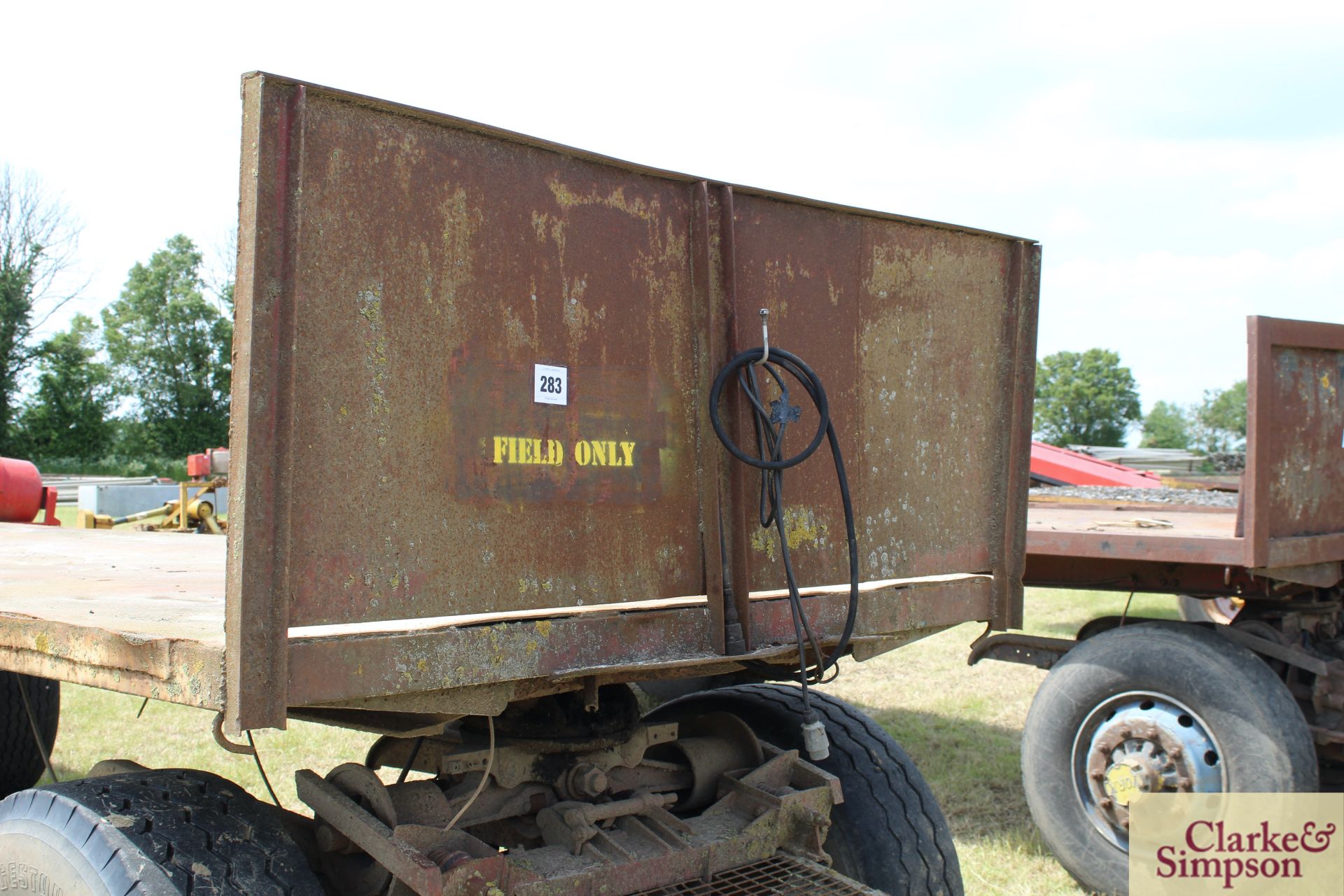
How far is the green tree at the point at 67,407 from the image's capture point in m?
41.2

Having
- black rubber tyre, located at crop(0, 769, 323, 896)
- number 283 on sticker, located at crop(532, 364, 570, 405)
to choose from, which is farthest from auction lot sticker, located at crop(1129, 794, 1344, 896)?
black rubber tyre, located at crop(0, 769, 323, 896)

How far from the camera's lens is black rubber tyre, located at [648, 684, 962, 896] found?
291 centimetres

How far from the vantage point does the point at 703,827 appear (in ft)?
8.57

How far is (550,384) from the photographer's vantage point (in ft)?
7.23

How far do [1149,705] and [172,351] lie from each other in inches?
1822

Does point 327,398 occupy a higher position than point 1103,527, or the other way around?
point 327,398

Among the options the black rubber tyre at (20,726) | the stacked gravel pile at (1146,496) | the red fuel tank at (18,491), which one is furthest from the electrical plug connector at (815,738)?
the red fuel tank at (18,491)

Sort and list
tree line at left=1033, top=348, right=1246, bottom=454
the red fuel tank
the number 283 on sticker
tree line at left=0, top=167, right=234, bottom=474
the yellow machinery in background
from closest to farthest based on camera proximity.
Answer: the number 283 on sticker → the red fuel tank → the yellow machinery in background → tree line at left=0, top=167, right=234, bottom=474 → tree line at left=1033, top=348, right=1246, bottom=454

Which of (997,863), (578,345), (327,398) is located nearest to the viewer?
(327,398)

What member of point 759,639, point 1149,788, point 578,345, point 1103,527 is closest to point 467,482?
point 578,345

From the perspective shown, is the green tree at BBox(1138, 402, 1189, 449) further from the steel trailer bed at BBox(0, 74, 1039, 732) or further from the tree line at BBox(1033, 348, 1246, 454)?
the steel trailer bed at BBox(0, 74, 1039, 732)

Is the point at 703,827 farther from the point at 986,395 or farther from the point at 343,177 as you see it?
the point at 343,177

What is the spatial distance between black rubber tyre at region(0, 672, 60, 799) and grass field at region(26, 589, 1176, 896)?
52 centimetres

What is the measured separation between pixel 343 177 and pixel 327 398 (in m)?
0.40
